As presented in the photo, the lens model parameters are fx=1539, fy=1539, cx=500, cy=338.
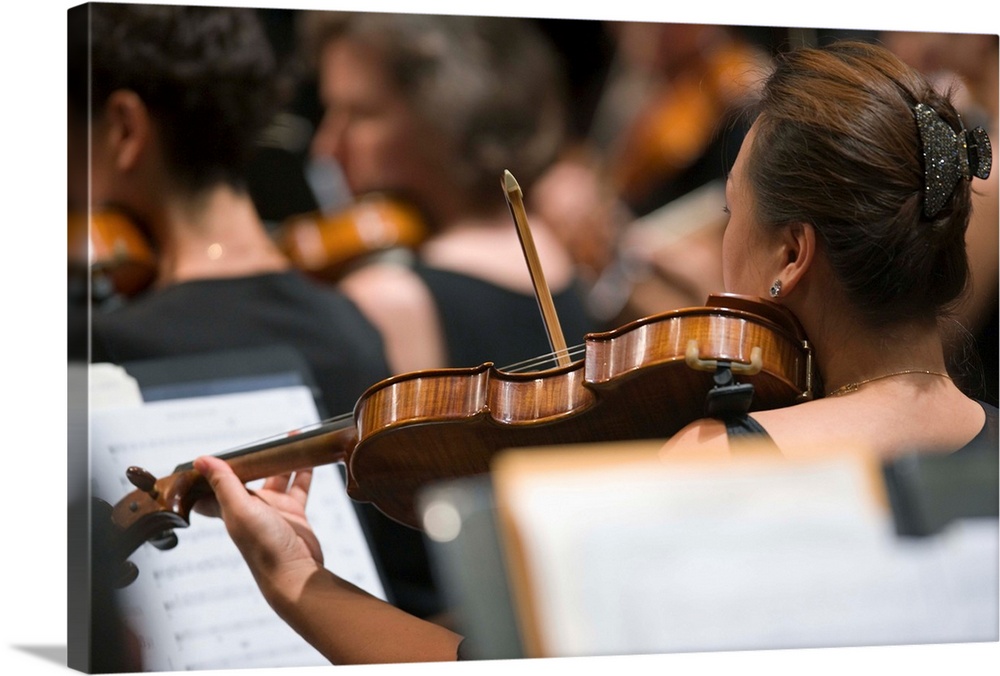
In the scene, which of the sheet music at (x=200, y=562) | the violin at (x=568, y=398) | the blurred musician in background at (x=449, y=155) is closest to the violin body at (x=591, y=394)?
the violin at (x=568, y=398)

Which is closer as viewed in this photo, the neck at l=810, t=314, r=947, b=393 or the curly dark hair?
the neck at l=810, t=314, r=947, b=393

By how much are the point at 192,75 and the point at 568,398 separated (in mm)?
1162

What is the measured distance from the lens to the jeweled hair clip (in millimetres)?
2510

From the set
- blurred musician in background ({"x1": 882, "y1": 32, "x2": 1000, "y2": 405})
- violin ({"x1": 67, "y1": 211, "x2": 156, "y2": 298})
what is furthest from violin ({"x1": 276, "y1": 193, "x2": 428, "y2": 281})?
blurred musician in background ({"x1": 882, "y1": 32, "x2": 1000, "y2": 405})

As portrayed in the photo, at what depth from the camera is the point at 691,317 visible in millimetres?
2393

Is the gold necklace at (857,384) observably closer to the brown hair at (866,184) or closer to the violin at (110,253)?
the brown hair at (866,184)

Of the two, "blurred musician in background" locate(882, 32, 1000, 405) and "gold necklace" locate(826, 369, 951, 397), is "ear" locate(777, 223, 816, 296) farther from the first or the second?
"blurred musician in background" locate(882, 32, 1000, 405)

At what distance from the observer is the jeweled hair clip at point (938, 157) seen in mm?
2510

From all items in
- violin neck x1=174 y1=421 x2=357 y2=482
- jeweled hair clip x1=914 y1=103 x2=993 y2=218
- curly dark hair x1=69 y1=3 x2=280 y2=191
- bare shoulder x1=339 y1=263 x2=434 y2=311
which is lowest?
violin neck x1=174 y1=421 x2=357 y2=482

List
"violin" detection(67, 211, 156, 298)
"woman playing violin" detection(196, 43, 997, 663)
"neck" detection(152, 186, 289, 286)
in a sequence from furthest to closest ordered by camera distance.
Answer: "neck" detection(152, 186, 289, 286), "violin" detection(67, 211, 156, 298), "woman playing violin" detection(196, 43, 997, 663)

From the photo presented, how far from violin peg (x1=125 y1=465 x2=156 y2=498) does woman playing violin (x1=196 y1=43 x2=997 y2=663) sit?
1.00 metres

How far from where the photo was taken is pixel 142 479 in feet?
9.43

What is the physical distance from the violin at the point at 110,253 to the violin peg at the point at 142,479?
36cm

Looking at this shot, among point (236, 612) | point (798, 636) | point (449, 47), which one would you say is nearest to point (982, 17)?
point (449, 47)
